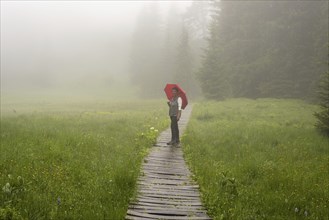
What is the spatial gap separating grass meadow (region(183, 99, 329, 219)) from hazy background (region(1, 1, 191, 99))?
59530 mm

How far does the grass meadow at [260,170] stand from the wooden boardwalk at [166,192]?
0.33 m

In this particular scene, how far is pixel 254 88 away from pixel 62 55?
246 ft

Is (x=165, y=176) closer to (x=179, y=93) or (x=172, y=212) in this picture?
(x=172, y=212)

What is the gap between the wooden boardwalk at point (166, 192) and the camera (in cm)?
768

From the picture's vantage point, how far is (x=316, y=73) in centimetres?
4056

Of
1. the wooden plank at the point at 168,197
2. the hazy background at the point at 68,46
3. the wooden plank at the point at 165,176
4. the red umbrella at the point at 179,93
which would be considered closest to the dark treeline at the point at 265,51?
the red umbrella at the point at 179,93

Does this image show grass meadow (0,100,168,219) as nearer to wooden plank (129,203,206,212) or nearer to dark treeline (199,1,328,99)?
wooden plank (129,203,206,212)

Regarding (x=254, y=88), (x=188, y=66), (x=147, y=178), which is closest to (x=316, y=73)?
(x=254, y=88)

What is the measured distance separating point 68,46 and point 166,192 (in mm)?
110934

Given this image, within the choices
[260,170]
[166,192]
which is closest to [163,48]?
[260,170]

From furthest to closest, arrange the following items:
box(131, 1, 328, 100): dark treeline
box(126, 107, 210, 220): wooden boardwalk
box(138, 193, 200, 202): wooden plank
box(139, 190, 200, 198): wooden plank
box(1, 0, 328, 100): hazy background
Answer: box(1, 0, 328, 100): hazy background, box(131, 1, 328, 100): dark treeline, box(139, 190, 200, 198): wooden plank, box(138, 193, 200, 202): wooden plank, box(126, 107, 210, 220): wooden boardwalk

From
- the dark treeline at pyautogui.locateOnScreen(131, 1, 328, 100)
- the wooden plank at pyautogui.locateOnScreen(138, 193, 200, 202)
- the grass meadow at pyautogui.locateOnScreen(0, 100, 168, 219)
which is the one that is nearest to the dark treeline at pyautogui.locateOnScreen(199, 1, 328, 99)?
the dark treeline at pyautogui.locateOnScreen(131, 1, 328, 100)

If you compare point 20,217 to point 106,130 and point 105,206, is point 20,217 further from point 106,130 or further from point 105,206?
point 106,130

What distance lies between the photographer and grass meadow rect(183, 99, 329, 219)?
26.6 ft
